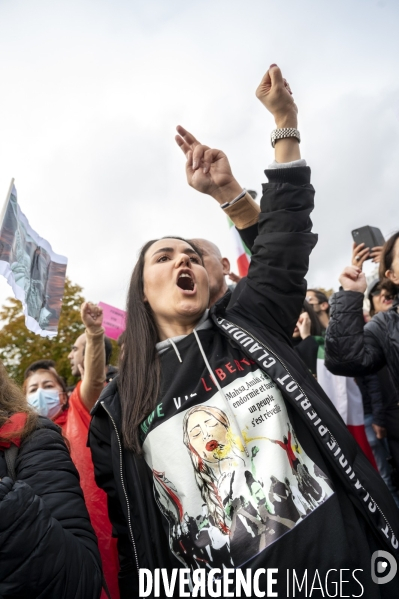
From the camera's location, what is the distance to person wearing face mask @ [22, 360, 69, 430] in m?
3.83

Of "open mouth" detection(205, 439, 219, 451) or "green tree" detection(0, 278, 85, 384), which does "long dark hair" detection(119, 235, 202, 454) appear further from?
"green tree" detection(0, 278, 85, 384)

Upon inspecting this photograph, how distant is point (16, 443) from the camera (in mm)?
1719

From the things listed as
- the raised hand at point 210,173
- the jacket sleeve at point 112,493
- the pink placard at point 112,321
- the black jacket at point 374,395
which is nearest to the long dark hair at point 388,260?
the raised hand at point 210,173

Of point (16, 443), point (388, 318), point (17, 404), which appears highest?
point (388, 318)

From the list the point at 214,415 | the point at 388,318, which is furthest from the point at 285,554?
the point at 388,318

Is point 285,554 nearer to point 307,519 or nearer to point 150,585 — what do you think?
point 307,519

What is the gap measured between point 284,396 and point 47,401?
252cm

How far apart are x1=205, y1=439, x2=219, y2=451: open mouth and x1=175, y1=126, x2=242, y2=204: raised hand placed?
119cm

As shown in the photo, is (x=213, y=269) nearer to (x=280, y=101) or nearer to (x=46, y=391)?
(x=280, y=101)

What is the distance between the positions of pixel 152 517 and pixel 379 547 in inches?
30.5

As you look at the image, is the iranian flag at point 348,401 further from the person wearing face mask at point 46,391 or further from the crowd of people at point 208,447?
the crowd of people at point 208,447

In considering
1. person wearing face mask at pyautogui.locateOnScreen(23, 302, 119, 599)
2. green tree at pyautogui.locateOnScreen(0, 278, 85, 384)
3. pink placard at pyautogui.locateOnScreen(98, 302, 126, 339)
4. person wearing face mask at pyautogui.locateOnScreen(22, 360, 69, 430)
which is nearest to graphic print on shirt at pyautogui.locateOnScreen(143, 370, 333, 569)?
person wearing face mask at pyautogui.locateOnScreen(23, 302, 119, 599)

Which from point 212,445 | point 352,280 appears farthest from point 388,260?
point 212,445

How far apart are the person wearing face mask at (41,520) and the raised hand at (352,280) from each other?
174 centimetres
